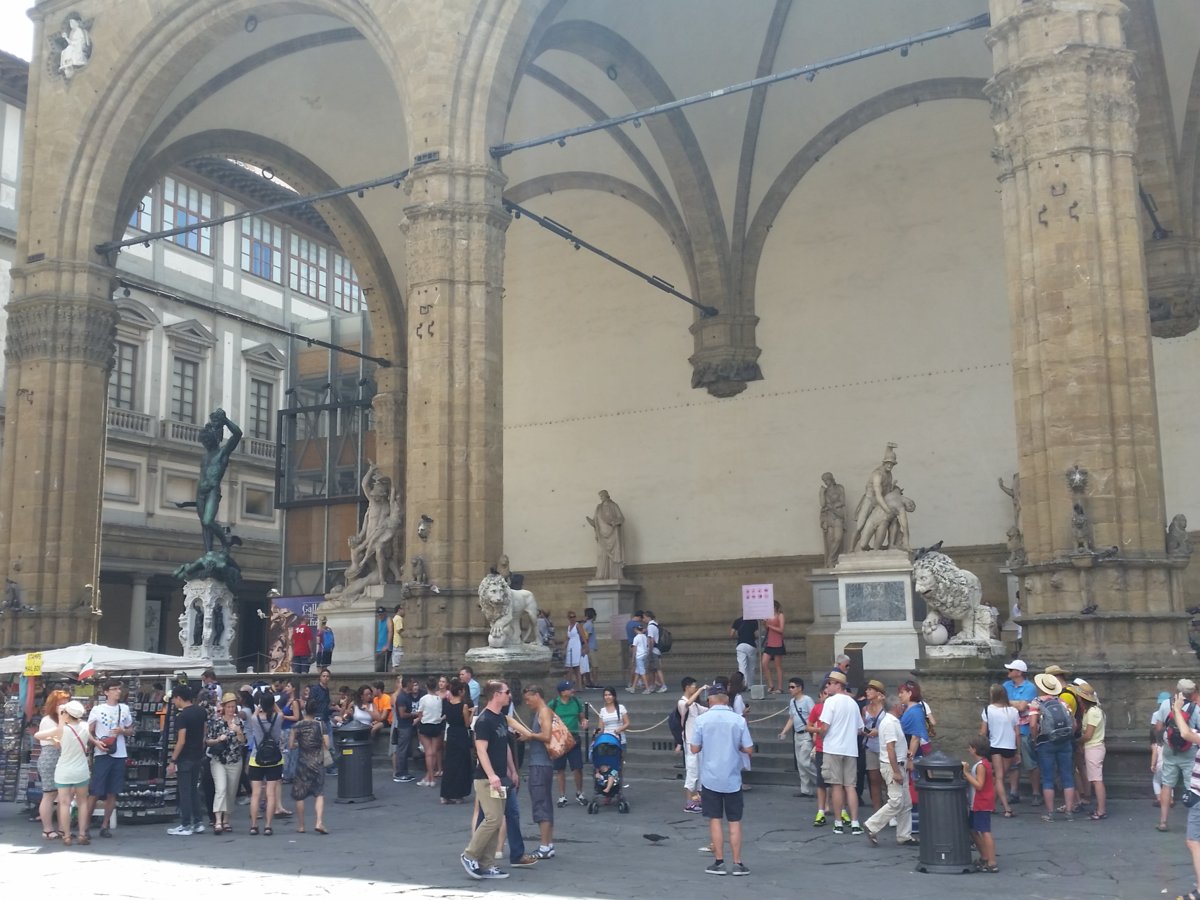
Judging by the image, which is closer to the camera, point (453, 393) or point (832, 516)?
point (453, 393)

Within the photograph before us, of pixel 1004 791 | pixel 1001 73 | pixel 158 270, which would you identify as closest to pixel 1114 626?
pixel 1004 791

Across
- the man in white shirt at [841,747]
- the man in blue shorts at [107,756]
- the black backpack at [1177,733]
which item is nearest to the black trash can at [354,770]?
the man in blue shorts at [107,756]

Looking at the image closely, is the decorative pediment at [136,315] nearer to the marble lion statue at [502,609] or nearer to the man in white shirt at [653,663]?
the man in white shirt at [653,663]

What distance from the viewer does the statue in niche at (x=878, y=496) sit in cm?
1798

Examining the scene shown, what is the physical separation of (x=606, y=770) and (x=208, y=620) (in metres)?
9.24

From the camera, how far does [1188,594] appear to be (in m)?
18.7

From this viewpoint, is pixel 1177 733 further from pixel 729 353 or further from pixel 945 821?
pixel 729 353

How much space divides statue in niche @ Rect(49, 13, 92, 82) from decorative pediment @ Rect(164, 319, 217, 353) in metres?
14.1

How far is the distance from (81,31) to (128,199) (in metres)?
2.85

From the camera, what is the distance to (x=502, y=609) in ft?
48.7

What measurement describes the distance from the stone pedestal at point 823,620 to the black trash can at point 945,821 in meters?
10.6

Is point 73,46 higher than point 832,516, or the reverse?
point 73,46

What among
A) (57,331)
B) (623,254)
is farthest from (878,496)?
(57,331)

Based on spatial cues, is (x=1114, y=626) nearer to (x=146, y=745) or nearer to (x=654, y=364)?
(x=146, y=745)
